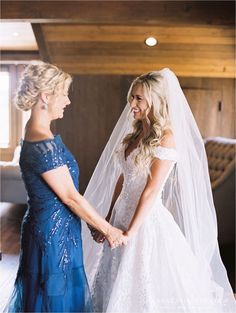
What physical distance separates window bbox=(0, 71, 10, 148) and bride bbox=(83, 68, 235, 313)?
21.3 feet

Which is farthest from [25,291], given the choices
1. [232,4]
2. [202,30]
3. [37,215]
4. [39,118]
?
[202,30]

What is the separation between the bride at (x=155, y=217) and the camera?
1940 mm

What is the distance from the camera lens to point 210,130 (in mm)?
5797

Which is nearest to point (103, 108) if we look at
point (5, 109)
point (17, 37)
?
point (17, 37)

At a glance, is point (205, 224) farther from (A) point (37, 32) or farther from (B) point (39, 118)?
(A) point (37, 32)

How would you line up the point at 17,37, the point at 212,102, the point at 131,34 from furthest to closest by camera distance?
1. the point at 17,37
2. the point at 212,102
3. the point at 131,34

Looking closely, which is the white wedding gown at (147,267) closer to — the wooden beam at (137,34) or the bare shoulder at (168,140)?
the bare shoulder at (168,140)

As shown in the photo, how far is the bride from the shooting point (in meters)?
1.94

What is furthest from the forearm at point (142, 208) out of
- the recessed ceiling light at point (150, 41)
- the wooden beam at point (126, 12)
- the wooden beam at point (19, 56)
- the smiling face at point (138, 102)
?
the wooden beam at point (19, 56)

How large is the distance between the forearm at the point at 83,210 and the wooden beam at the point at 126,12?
280 centimetres

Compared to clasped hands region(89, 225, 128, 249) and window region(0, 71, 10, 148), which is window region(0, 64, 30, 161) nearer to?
window region(0, 71, 10, 148)

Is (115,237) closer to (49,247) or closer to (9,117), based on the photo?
(49,247)

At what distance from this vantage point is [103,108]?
559cm

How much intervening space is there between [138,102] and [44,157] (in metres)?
0.56
